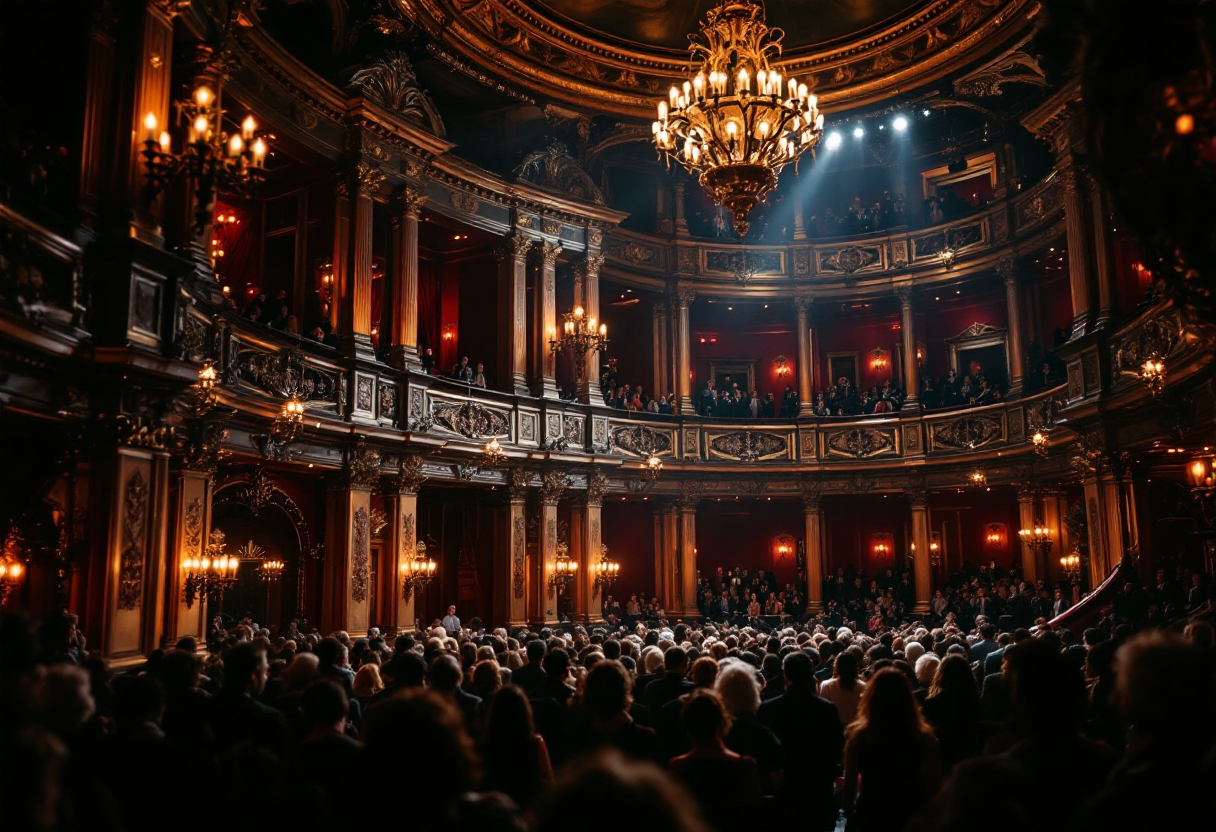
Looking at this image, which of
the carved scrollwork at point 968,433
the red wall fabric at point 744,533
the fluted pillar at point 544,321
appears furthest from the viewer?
the red wall fabric at point 744,533

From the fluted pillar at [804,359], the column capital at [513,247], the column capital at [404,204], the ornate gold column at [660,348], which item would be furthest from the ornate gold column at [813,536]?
the column capital at [404,204]

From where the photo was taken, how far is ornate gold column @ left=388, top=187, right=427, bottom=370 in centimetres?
2031

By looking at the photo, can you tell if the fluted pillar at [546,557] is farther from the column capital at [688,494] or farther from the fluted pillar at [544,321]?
the column capital at [688,494]

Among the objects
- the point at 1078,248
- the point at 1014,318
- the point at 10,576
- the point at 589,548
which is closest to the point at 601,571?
the point at 589,548

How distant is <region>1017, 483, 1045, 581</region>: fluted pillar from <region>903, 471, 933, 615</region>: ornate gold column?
2.54 meters

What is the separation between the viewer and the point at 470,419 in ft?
69.1

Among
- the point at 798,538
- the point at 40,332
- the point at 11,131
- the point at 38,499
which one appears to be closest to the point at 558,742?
the point at 40,332

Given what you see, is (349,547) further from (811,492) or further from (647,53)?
(647,53)

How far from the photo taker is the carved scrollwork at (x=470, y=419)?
20.4 metres

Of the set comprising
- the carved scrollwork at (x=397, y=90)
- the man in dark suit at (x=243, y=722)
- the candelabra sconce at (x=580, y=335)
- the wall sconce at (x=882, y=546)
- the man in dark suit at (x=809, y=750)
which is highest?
the carved scrollwork at (x=397, y=90)

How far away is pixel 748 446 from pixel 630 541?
4546mm

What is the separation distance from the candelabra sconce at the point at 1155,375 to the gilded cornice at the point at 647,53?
30.8ft

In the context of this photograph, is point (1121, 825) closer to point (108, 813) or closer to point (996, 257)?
point (108, 813)

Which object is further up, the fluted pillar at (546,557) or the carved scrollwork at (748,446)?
the carved scrollwork at (748,446)
